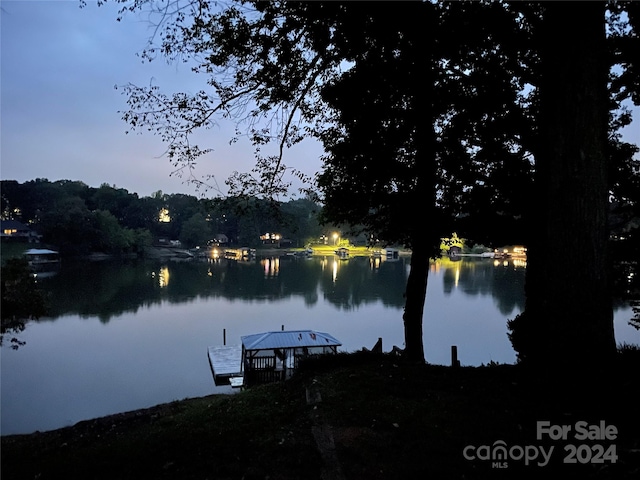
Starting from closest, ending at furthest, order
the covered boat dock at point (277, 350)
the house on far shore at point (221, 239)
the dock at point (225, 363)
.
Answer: the covered boat dock at point (277, 350) < the dock at point (225, 363) < the house on far shore at point (221, 239)

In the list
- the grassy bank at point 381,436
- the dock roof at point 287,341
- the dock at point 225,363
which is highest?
the grassy bank at point 381,436

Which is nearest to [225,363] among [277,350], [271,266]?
[277,350]

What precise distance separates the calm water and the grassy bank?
14.0 meters

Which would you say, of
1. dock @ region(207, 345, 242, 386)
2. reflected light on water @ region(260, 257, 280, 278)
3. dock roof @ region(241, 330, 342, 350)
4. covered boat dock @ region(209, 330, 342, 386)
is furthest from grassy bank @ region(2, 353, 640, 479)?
reflected light on water @ region(260, 257, 280, 278)

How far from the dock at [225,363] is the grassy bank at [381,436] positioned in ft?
46.6

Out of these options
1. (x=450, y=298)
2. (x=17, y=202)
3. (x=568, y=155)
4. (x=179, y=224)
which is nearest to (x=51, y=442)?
(x=568, y=155)

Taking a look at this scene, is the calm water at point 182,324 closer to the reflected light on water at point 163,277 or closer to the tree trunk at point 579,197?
the reflected light on water at point 163,277

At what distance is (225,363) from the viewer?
68.3 ft

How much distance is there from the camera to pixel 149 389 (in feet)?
59.7

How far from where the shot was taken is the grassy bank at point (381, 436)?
104 inches

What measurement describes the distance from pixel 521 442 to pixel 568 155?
2326mm

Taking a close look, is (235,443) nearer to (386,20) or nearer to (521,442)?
(521,442)

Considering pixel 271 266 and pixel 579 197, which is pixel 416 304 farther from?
pixel 271 266

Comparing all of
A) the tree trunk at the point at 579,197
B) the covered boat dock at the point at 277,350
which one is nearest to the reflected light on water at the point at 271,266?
Result: the covered boat dock at the point at 277,350
